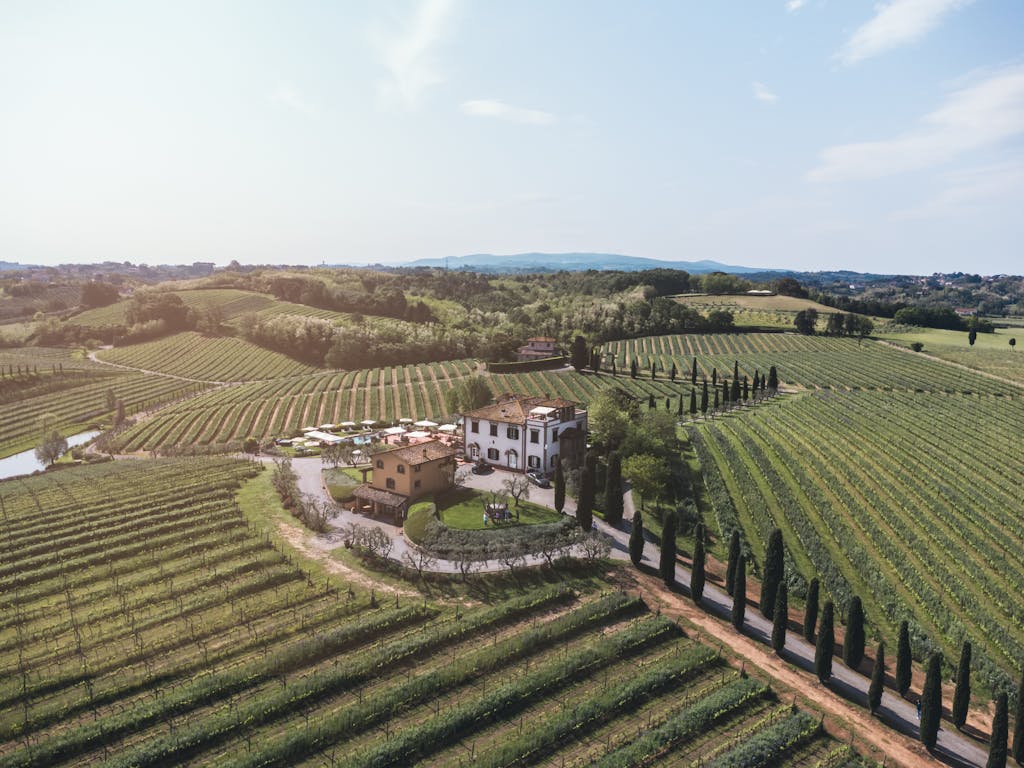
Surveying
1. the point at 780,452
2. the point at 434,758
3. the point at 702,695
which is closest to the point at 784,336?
the point at 780,452

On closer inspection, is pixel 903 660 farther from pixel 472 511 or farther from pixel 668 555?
pixel 472 511

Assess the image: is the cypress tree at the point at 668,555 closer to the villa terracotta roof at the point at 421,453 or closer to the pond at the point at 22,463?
the villa terracotta roof at the point at 421,453

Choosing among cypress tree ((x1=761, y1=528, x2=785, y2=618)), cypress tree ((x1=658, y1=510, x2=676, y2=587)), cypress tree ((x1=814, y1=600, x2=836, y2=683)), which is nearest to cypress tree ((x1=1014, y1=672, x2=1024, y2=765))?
cypress tree ((x1=814, y1=600, x2=836, y2=683))

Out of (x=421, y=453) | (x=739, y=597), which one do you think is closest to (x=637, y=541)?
(x=739, y=597)

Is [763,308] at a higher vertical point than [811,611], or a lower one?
higher

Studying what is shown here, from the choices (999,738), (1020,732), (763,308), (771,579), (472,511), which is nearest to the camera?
(999,738)

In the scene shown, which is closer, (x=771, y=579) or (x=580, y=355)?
(x=771, y=579)

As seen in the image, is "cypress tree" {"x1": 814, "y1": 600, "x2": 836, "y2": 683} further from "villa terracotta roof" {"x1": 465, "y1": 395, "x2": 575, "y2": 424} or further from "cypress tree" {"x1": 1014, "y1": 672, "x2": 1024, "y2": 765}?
"villa terracotta roof" {"x1": 465, "y1": 395, "x2": 575, "y2": 424}

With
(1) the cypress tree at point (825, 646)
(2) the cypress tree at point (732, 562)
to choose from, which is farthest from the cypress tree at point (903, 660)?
(2) the cypress tree at point (732, 562)
